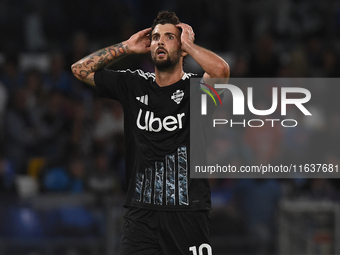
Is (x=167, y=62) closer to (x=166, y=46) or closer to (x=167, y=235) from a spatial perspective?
(x=166, y=46)

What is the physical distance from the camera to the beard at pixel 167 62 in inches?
161

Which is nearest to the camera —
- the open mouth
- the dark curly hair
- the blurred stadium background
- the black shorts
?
the black shorts

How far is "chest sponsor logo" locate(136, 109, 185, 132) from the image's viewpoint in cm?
408

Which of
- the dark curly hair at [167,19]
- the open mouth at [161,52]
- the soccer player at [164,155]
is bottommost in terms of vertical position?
the soccer player at [164,155]

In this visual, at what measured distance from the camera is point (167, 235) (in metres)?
3.95

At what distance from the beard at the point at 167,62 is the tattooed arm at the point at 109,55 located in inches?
11.0

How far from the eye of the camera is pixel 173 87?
13.8 ft

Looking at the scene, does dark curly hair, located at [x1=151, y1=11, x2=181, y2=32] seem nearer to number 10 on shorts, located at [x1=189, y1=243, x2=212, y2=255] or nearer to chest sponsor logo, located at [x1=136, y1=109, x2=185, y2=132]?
chest sponsor logo, located at [x1=136, y1=109, x2=185, y2=132]

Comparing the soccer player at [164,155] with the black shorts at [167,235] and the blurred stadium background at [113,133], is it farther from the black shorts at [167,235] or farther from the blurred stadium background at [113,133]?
the blurred stadium background at [113,133]

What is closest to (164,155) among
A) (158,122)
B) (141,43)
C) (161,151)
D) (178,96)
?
(161,151)

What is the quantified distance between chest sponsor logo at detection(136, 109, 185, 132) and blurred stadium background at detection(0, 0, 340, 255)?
1213 millimetres

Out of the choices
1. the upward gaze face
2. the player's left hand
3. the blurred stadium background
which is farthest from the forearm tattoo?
the blurred stadium background

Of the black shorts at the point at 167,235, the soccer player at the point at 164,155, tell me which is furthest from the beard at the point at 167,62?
the black shorts at the point at 167,235

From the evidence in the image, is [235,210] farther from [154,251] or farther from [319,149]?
[154,251]
